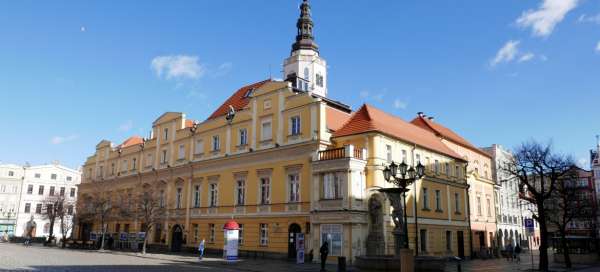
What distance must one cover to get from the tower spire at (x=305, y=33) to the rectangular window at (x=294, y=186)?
2147cm

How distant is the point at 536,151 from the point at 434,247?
439 inches

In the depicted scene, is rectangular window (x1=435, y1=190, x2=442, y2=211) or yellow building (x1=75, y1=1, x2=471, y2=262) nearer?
yellow building (x1=75, y1=1, x2=471, y2=262)

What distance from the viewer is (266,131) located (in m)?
37.3

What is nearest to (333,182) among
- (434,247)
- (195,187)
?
(434,247)

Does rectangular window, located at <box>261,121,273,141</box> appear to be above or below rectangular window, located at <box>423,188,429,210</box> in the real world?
above

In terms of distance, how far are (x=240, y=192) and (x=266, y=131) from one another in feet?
18.2

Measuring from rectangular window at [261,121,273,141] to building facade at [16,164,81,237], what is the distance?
53.4m

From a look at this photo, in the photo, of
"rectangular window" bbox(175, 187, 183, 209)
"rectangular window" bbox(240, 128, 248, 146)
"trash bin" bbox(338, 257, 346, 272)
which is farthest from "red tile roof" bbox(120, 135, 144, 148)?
"trash bin" bbox(338, 257, 346, 272)

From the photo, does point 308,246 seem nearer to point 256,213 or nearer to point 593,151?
point 256,213

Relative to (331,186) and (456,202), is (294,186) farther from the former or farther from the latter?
(456,202)

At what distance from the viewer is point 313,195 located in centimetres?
3209

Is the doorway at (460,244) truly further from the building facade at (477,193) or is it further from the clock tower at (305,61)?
the clock tower at (305,61)

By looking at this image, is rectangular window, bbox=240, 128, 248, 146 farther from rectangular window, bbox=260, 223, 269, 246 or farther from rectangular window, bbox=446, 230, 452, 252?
rectangular window, bbox=446, 230, 452, 252

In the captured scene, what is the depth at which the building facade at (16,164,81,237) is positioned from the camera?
7956 cm
